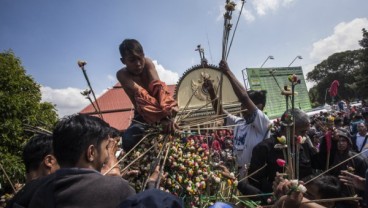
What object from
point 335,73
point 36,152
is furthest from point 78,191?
point 335,73

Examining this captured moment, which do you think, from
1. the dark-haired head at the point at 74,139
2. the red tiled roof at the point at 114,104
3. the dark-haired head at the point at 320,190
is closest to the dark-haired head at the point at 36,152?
the dark-haired head at the point at 74,139

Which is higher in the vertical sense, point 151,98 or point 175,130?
point 151,98

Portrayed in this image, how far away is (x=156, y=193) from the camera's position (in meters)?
0.94

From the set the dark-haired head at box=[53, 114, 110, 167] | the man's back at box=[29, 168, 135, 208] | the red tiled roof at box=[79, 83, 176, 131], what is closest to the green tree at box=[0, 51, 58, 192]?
the dark-haired head at box=[53, 114, 110, 167]

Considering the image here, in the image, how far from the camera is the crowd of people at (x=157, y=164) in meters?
1.04

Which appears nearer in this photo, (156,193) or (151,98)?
(156,193)

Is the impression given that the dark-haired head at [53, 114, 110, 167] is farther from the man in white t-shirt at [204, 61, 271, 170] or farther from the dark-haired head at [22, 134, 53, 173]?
the man in white t-shirt at [204, 61, 271, 170]

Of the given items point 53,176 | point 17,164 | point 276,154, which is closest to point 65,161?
point 53,176

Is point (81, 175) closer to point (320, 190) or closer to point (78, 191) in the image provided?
point (78, 191)

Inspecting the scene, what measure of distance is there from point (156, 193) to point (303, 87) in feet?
73.3

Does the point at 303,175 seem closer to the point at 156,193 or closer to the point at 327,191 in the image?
the point at 327,191

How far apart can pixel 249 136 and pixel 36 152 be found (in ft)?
6.09

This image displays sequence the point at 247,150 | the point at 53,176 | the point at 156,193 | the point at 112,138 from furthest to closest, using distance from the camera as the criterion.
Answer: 1. the point at 247,150
2. the point at 112,138
3. the point at 53,176
4. the point at 156,193

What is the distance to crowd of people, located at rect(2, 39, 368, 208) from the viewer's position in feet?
3.43
